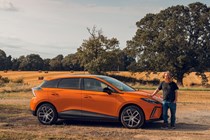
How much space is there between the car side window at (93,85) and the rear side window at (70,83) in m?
0.27

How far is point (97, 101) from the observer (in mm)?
11789

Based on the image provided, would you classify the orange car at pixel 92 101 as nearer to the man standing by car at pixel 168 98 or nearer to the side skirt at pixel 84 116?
the side skirt at pixel 84 116

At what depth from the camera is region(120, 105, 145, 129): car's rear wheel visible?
11.4 meters

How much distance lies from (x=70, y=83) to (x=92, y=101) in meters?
1.04

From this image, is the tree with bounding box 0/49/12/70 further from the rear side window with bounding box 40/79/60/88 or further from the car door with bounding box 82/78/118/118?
the car door with bounding box 82/78/118/118

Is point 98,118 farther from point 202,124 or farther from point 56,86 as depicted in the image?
point 202,124

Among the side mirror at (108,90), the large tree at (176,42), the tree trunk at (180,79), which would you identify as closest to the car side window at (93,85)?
the side mirror at (108,90)

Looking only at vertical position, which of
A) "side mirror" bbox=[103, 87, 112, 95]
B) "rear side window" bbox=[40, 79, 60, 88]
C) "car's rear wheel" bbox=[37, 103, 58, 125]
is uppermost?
"rear side window" bbox=[40, 79, 60, 88]

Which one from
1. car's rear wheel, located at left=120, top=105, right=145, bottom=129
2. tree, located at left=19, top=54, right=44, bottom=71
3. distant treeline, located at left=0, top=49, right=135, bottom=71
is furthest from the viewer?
tree, located at left=19, top=54, right=44, bottom=71

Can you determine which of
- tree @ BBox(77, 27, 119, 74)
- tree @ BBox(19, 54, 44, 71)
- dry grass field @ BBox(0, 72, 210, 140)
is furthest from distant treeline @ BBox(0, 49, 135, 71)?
dry grass field @ BBox(0, 72, 210, 140)

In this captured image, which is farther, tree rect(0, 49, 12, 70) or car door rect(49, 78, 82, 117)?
tree rect(0, 49, 12, 70)

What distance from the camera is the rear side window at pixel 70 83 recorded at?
12275mm

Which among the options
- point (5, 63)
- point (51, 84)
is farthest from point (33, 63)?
point (51, 84)

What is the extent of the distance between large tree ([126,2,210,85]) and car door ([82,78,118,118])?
126ft
